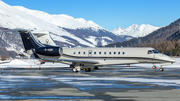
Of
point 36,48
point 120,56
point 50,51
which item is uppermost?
point 36,48

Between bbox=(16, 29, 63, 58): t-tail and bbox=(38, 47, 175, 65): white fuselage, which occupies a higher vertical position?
bbox=(16, 29, 63, 58): t-tail

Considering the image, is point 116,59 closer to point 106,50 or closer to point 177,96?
point 106,50

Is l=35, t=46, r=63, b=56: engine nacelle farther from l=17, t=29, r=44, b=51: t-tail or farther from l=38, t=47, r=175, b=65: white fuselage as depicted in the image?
l=17, t=29, r=44, b=51: t-tail

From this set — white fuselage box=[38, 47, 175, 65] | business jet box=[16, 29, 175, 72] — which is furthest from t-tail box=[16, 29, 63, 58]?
white fuselage box=[38, 47, 175, 65]

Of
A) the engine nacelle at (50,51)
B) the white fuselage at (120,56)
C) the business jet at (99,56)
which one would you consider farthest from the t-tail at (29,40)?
the white fuselage at (120,56)

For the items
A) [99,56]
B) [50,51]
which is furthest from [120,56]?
[50,51]

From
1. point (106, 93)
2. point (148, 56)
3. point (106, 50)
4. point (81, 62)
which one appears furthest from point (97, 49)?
point (106, 93)

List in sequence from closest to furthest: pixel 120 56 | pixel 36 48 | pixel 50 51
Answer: pixel 120 56 → pixel 50 51 → pixel 36 48

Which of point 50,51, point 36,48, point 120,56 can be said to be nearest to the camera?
point 120,56

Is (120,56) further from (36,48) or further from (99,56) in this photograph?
(36,48)

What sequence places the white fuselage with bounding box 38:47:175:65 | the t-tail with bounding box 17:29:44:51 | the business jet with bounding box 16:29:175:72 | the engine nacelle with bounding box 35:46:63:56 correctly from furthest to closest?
the t-tail with bounding box 17:29:44:51 < the engine nacelle with bounding box 35:46:63:56 < the white fuselage with bounding box 38:47:175:65 < the business jet with bounding box 16:29:175:72

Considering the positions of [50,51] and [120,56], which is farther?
[50,51]

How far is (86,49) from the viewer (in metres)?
39.2

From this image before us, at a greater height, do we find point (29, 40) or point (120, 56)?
point (29, 40)
